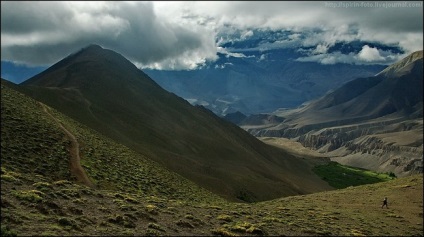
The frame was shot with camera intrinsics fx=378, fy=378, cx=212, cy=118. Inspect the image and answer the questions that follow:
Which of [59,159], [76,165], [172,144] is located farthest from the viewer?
[172,144]

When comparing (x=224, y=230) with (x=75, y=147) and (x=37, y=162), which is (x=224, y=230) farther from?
(x=75, y=147)

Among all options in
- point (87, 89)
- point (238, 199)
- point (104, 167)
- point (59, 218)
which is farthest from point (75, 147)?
point (87, 89)

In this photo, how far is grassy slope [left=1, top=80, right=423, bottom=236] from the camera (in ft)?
101

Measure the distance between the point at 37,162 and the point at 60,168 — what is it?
308cm

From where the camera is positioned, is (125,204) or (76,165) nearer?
(125,204)

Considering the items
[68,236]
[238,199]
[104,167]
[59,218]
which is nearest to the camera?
[68,236]

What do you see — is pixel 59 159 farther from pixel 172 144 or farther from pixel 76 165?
pixel 172 144

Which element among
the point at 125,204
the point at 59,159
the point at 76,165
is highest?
the point at 59,159

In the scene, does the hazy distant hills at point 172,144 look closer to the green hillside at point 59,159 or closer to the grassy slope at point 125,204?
the green hillside at point 59,159

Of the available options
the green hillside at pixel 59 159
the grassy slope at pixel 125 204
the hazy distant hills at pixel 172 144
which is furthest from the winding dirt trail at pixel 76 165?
the hazy distant hills at pixel 172 144

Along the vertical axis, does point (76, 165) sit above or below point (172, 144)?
below

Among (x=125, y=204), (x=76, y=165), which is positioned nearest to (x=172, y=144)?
(x=76, y=165)

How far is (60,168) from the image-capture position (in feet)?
173

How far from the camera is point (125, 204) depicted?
38.5 m
